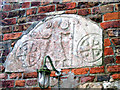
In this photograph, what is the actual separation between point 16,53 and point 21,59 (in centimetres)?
10

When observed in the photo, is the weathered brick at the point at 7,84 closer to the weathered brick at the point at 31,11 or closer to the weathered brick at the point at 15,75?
the weathered brick at the point at 15,75

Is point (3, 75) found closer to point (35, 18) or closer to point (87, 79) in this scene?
point (35, 18)

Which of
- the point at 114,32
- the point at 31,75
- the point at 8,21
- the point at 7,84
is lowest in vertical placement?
the point at 7,84

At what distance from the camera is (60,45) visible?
255cm

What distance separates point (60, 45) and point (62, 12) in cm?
39

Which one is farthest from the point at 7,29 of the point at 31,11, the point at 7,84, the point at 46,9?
the point at 7,84

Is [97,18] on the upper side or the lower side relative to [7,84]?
upper

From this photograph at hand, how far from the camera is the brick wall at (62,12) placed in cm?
235

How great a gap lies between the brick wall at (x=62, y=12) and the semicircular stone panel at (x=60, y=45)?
0.06 metres

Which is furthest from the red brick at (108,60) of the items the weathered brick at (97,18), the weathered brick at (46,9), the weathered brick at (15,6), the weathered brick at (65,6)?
the weathered brick at (15,6)

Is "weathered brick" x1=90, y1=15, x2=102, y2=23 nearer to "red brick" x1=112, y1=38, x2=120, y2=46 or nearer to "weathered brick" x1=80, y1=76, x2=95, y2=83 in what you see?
"red brick" x1=112, y1=38, x2=120, y2=46

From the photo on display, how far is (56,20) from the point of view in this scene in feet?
8.75

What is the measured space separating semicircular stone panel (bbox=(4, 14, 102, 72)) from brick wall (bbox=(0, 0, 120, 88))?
6 cm

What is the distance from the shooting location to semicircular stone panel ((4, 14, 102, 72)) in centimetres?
245
